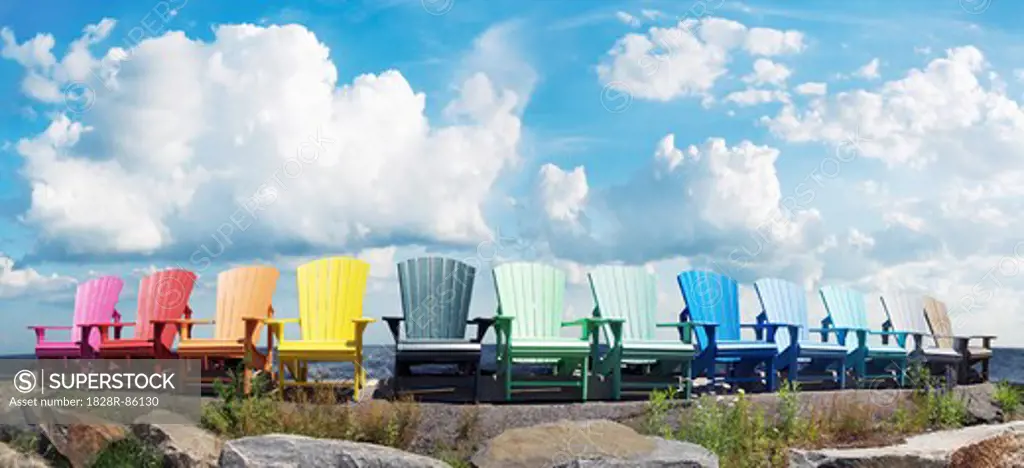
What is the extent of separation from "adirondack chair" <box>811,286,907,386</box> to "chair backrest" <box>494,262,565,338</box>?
291cm

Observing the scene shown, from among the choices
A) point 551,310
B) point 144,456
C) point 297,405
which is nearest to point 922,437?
point 551,310

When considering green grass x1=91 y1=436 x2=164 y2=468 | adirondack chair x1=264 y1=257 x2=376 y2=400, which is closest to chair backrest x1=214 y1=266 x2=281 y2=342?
adirondack chair x1=264 y1=257 x2=376 y2=400

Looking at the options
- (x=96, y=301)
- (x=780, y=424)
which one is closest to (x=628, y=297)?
(x=780, y=424)

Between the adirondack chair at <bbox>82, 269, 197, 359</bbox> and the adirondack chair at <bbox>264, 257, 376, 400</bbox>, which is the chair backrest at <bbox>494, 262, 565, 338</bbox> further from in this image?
the adirondack chair at <bbox>82, 269, 197, 359</bbox>

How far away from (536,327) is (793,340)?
2.33 metres

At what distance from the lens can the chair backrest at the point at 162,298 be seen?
8539mm

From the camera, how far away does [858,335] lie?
948 cm

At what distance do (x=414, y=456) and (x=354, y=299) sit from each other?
258 cm

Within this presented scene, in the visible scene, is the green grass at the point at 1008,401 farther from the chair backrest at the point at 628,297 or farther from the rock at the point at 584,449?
the rock at the point at 584,449

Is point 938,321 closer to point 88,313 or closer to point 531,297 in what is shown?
point 531,297

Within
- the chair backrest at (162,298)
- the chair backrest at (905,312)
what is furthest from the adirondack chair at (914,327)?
the chair backrest at (162,298)

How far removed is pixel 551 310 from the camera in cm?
788

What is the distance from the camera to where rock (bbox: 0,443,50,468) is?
6422mm

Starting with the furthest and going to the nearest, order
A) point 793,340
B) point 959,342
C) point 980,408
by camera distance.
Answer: point 959,342 < point 793,340 < point 980,408
